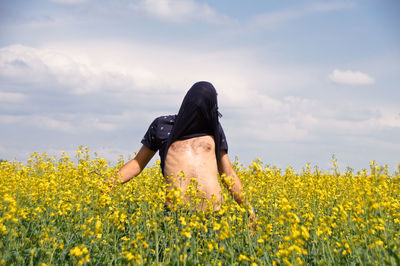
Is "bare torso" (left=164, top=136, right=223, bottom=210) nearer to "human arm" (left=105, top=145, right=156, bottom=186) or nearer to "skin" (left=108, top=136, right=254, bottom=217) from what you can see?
"skin" (left=108, top=136, right=254, bottom=217)

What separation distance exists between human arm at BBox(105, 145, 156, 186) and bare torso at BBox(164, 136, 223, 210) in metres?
0.50

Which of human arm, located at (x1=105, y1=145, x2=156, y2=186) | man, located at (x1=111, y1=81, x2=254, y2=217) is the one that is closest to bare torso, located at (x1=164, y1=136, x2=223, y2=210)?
man, located at (x1=111, y1=81, x2=254, y2=217)

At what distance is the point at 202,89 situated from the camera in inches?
163

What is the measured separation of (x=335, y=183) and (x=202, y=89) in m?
4.08

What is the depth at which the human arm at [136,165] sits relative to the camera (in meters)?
4.37

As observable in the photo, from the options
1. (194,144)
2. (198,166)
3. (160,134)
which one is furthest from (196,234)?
(160,134)

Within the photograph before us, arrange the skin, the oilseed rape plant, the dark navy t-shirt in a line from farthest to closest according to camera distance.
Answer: the dark navy t-shirt
the skin
the oilseed rape plant

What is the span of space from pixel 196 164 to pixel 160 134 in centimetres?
66

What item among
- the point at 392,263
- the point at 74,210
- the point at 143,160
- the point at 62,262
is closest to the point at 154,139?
the point at 143,160

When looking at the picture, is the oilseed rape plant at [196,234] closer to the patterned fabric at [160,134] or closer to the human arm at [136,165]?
the human arm at [136,165]

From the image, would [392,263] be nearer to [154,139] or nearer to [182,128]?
[182,128]

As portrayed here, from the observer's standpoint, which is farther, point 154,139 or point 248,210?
point 154,139

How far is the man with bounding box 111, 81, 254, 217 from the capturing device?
12.6ft

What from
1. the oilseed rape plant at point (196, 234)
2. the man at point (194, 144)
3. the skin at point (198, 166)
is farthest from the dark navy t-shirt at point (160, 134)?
the oilseed rape plant at point (196, 234)
